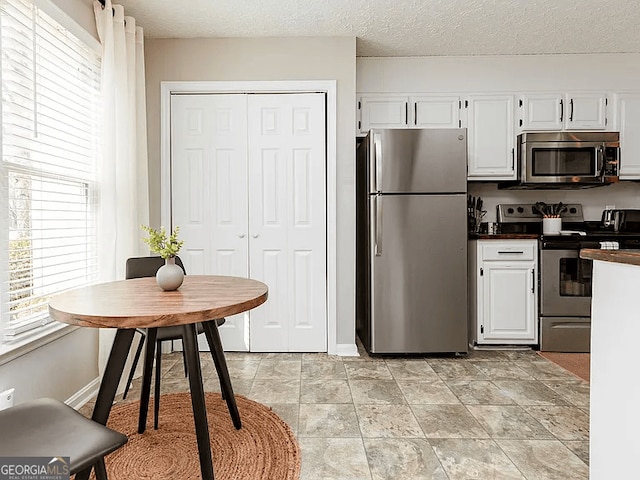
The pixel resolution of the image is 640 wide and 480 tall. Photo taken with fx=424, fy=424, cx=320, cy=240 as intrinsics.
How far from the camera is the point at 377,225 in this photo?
326cm

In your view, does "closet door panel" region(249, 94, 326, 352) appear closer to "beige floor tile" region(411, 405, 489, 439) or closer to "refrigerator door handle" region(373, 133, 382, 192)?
"refrigerator door handle" region(373, 133, 382, 192)

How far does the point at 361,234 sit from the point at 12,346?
8.37ft

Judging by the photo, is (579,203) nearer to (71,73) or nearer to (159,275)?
(159,275)

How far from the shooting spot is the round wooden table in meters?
1.38

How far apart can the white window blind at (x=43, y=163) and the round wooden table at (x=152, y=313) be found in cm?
44

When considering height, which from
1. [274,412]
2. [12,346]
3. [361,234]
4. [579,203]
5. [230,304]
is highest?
[579,203]

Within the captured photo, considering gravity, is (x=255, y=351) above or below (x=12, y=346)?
below

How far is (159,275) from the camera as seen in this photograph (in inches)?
73.4

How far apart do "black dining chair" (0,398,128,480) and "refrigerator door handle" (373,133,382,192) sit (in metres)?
2.51

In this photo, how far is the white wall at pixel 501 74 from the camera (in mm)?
3730

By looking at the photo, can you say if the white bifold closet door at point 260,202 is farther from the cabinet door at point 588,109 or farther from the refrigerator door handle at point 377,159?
the cabinet door at point 588,109

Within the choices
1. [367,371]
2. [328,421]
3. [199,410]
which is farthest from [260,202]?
[199,410]

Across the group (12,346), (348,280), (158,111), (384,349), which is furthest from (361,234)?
(12,346)

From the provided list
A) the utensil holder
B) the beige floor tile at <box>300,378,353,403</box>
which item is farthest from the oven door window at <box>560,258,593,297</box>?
the beige floor tile at <box>300,378,353,403</box>
